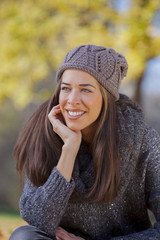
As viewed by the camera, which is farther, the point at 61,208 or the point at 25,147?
the point at 25,147

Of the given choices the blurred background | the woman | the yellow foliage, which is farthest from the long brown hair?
the yellow foliage

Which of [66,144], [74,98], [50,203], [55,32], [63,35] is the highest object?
[63,35]

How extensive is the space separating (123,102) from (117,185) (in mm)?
585

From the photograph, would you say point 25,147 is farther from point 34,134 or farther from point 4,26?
point 4,26

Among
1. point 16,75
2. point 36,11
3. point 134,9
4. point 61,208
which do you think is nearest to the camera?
point 61,208

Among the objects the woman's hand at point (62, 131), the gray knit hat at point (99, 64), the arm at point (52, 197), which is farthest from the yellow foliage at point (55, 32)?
the arm at point (52, 197)

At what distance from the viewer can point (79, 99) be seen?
8.23 feet

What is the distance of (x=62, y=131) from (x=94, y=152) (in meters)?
0.25

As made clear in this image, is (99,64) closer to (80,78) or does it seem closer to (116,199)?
(80,78)

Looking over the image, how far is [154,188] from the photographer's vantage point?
2656 mm

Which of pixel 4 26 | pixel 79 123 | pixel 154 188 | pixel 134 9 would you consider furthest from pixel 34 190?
pixel 4 26

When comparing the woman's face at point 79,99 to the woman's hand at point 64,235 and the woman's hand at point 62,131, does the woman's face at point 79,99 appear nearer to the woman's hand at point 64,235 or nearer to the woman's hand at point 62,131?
the woman's hand at point 62,131

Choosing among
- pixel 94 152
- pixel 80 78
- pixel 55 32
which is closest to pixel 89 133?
pixel 94 152

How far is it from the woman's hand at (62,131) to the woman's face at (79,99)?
3 centimetres
